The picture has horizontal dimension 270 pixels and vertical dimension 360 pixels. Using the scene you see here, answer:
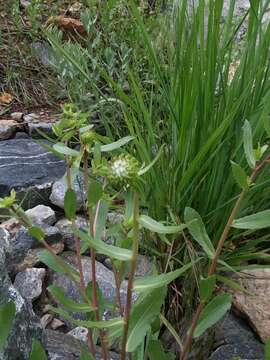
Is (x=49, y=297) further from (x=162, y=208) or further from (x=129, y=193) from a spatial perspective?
(x=129, y=193)

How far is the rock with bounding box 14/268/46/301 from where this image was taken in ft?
5.72

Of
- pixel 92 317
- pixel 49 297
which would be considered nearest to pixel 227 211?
pixel 49 297

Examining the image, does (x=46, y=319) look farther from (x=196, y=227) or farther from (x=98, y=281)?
(x=196, y=227)

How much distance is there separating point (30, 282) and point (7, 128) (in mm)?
1207

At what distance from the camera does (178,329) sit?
158 centimetres

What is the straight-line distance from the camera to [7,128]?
283cm

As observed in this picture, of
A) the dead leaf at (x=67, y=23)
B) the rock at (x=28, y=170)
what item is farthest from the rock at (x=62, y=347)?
the dead leaf at (x=67, y=23)

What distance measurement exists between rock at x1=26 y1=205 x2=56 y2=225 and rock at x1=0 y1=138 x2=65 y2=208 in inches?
2.4

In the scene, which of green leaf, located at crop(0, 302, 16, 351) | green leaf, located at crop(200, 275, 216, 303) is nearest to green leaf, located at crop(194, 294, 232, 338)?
green leaf, located at crop(200, 275, 216, 303)

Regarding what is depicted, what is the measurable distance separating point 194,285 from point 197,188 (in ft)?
0.80

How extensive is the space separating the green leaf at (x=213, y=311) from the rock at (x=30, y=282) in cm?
86

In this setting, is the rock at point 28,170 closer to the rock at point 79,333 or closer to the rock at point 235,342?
the rock at point 79,333

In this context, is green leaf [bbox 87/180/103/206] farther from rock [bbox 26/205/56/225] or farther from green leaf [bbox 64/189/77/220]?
rock [bbox 26/205/56/225]

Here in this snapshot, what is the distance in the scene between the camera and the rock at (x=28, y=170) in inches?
88.1
